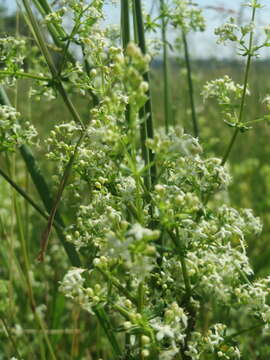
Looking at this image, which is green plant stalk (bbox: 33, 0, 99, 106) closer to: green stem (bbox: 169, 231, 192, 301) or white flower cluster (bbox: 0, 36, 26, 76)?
white flower cluster (bbox: 0, 36, 26, 76)

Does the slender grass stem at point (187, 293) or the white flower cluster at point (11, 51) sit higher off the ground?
the white flower cluster at point (11, 51)

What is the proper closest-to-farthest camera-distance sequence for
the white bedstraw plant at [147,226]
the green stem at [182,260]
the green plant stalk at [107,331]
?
the white bedstraw plant at [147,226] < the green stem at [182,260] < the green plant stalk at [107,331]

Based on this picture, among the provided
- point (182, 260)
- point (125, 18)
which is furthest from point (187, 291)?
point (125, 18)

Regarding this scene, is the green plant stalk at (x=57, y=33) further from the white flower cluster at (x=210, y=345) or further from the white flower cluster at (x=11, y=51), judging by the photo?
the white flower cluster at (x=210, y=345)

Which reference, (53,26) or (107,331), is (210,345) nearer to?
(107,331)

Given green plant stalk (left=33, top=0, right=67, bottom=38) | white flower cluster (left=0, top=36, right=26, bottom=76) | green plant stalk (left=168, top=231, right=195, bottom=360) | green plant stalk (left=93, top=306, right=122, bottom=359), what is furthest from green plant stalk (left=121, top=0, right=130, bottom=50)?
green plant stalk (left=93, top=306, right=122, bottom=359)

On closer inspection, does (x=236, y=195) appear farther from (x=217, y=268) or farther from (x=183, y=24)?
(x=217, y=268)

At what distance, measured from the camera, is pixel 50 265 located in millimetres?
4238

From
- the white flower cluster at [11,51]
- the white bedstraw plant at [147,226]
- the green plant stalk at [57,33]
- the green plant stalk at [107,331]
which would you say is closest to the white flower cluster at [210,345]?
the white bedstraw plant at [147,226]

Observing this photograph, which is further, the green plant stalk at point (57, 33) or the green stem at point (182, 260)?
the green plant stalk at point (57, 33)

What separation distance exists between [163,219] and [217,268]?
27cm

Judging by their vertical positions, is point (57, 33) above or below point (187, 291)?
above

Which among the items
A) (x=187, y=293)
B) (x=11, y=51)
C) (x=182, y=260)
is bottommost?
(x=187, y=293)

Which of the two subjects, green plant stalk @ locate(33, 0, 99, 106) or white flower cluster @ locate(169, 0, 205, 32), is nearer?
green plant stalk @ locate(33, 0, 99, 106)
